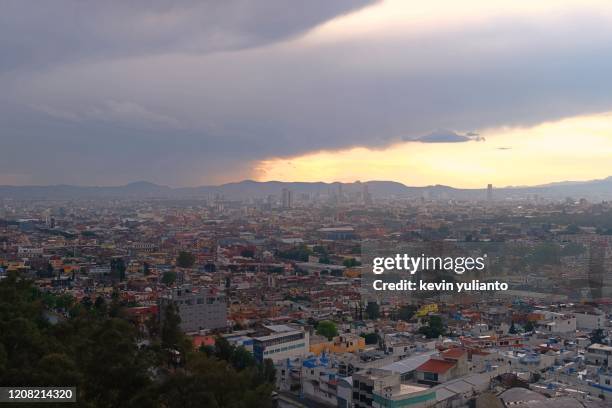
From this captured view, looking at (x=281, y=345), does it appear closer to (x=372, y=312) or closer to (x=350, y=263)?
(x=372, y=312)

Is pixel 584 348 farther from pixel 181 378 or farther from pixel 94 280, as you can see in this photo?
pixel 94 280

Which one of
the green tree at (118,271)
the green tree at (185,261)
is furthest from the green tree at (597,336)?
the green tree at (185,261)

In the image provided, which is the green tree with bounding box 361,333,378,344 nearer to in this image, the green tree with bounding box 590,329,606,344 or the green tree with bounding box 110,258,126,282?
the green tree with bounding box 590,329,606,344

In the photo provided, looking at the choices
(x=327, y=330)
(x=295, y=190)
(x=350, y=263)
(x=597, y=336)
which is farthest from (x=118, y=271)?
(x=295, y=190)

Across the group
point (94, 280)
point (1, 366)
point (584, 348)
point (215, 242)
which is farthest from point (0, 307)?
point (215, 242)

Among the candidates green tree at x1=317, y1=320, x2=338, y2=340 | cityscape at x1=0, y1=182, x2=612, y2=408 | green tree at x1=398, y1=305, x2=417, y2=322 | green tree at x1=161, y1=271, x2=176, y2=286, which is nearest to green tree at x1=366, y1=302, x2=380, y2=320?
cityscape at x1=0, y1=182, x2=612, y2=408

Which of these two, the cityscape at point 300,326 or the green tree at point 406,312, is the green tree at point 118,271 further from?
A: the green tree at point 406,312
